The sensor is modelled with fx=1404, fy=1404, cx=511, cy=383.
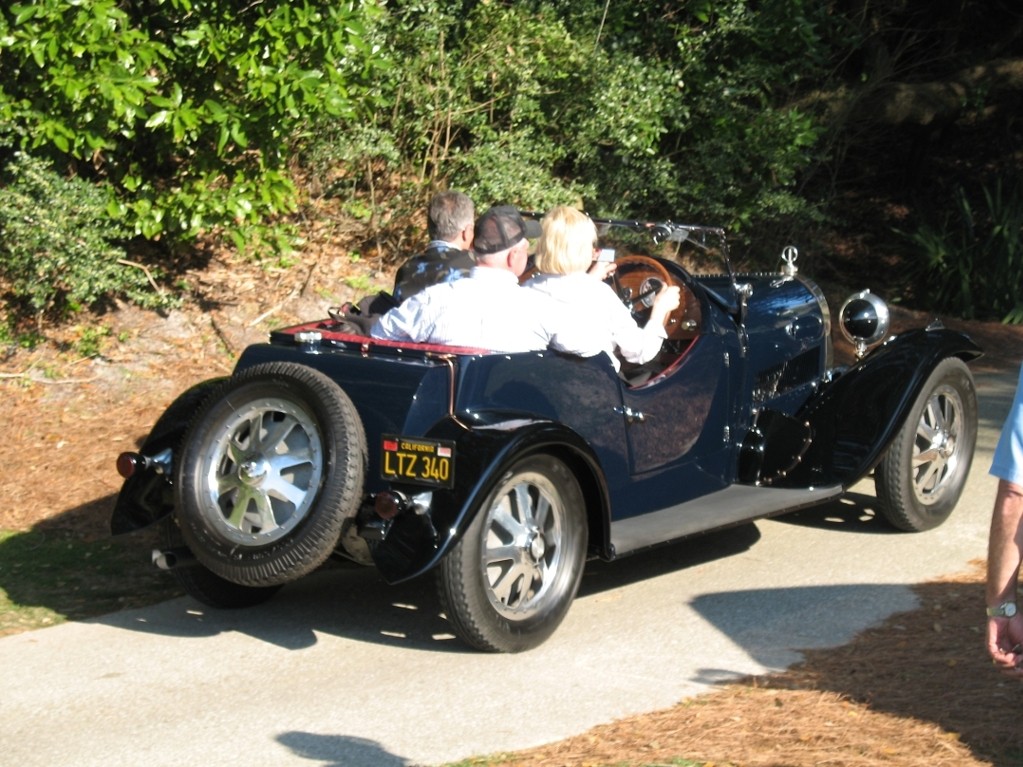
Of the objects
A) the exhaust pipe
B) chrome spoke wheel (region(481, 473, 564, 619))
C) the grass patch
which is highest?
chrome spoke wheel (region(481, 473, 564, 619))

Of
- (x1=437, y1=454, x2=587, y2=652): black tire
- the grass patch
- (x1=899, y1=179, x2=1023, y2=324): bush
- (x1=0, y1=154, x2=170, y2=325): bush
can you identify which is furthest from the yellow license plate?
(x1=899, y1=179, x2=1023, y2=324): bush

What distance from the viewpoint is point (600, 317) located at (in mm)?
6234

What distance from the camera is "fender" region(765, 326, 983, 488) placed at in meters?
6.86

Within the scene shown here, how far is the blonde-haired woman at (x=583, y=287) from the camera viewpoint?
6211 mm

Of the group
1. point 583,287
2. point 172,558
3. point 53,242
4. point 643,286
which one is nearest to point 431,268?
point 583,287

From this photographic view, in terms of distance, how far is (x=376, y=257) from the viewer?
38.4 ft

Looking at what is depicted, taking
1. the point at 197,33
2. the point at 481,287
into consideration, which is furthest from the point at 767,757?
the point at 197,33

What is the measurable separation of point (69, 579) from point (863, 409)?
13.0 ft

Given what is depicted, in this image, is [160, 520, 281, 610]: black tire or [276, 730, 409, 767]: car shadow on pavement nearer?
[276, 730, 409, 767]: car shadow on pavement

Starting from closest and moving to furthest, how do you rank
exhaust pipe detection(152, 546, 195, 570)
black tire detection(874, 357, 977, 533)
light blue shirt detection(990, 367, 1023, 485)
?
light blue shirt detection(990, 367, 1023, 485) < exhaust pipe detection(152, 546, 195, 570) < black tire detection(874, 357, 977, 533)

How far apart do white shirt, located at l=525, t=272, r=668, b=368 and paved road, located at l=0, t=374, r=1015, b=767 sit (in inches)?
43.1

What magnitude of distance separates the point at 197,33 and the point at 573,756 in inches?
231

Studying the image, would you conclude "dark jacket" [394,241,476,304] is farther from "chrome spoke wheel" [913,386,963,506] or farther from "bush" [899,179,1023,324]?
"bush" [899,179,1023,324]

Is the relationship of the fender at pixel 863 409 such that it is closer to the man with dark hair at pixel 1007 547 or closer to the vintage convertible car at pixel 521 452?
the vintage convertible car at pixel 521 452
